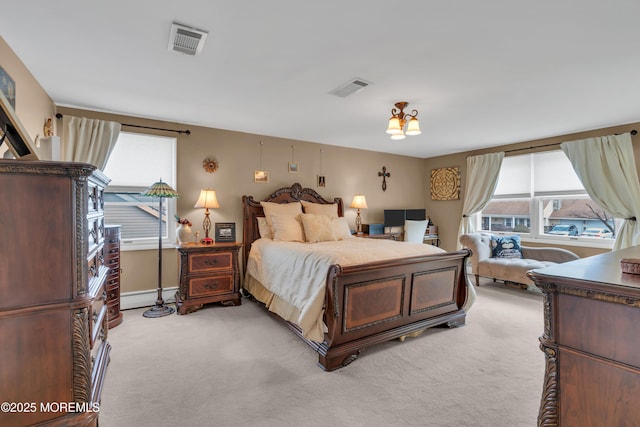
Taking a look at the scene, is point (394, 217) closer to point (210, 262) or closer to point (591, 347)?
point (210, 262)

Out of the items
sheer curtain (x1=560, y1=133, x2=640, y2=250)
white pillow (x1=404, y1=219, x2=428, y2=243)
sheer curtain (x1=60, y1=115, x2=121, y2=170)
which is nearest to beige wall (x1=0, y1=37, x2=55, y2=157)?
sheer curtain (x1=60, y1=115, x2=121, y2=170)

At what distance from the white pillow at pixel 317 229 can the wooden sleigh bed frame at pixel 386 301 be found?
1141 millimetres

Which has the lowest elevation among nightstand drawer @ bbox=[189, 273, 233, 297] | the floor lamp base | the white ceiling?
the floor lamp base

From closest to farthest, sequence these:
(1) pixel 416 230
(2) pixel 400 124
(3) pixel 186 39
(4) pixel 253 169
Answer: (3) pixel 186 39 → (2) pixel 400 124 → (4) pixel 253 169 → (1) pixel 416 230

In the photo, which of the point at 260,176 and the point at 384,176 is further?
the point at 384,176

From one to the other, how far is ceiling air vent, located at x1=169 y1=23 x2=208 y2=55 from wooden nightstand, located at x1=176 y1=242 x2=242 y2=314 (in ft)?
7.31

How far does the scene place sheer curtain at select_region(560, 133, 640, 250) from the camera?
3.98m

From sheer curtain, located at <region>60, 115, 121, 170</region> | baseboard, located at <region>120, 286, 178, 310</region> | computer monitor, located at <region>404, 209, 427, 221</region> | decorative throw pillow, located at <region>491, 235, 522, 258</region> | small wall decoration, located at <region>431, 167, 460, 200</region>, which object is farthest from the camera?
computer monitor, located at <region>404, 209, 427, 221</region>

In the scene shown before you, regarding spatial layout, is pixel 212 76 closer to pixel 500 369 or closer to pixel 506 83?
pixel 506 83

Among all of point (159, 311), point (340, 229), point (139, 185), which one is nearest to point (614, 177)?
point (340, 229)

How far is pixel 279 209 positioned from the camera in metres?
4.38

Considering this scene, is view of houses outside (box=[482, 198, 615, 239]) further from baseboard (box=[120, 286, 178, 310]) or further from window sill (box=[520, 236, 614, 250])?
baseboard (box=[120, 286, 178, 310])

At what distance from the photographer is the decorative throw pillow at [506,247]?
4.87m

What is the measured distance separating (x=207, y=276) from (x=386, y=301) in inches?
87.6
